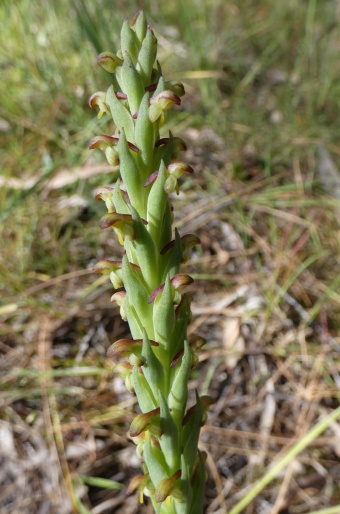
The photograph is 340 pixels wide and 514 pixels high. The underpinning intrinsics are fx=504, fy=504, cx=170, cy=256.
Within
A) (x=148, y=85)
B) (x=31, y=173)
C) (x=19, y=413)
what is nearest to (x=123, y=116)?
(x=148, y=85)

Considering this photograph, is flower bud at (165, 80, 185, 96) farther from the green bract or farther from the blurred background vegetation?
the blurred background vegetation

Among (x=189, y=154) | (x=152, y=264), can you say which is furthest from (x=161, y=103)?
(x=189, y=154)

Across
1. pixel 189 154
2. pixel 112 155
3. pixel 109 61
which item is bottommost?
pixel 112 155

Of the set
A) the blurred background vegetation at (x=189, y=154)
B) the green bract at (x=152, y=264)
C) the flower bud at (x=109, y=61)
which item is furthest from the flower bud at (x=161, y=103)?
the blurred background vegetation at (x=189, y=154)

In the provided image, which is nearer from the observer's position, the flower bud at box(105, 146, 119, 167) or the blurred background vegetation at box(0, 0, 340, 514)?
the flower bud at box(105, 146, 119, 167)

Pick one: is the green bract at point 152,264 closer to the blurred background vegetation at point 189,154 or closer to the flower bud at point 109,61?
the flower bud at point 109,61

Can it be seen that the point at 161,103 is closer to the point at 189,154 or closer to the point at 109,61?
the point at 109,61

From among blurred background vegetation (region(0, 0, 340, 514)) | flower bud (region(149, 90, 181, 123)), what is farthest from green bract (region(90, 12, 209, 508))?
blurred background vegetation (region(0, 0, 340, 514))

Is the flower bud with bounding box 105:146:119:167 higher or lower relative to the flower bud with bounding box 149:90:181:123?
lower
